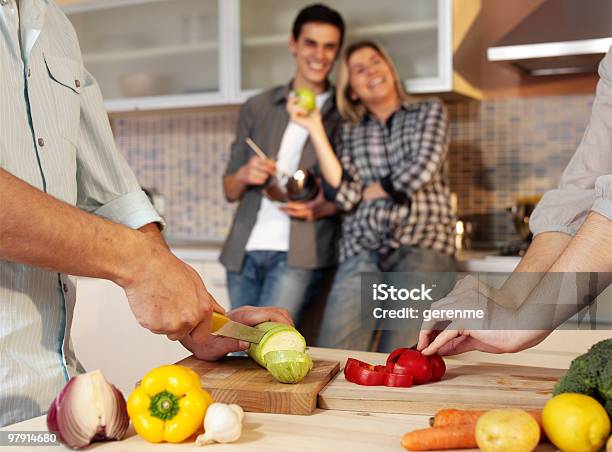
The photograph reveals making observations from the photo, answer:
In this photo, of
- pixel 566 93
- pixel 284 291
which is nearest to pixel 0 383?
pixel 284 291

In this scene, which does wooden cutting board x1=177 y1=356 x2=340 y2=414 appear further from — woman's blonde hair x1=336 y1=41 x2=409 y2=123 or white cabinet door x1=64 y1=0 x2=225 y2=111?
white cabinet door x1=64 y1=0 x2=225 y2=111

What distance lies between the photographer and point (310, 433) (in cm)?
87

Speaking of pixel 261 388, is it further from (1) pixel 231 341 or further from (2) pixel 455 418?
(2) pixel 455 418

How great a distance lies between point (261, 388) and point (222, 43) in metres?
2.09

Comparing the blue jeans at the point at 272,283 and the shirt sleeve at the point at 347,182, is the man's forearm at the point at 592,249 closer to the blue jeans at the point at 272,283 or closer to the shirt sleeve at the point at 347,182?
the shirt sleeve at the point at 347,182

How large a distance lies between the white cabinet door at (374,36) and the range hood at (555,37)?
0.63 ft

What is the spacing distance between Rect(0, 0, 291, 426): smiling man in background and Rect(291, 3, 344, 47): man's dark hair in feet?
4.42

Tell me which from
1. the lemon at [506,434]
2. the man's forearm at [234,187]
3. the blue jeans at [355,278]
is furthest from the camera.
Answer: the man's forearm at [234,187]

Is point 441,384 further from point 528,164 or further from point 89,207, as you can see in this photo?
point 528,164

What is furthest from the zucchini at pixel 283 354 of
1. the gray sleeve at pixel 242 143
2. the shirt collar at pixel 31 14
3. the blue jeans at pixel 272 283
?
the gray sleeve at pixel 242 143

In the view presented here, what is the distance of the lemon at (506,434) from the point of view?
0.74 meters

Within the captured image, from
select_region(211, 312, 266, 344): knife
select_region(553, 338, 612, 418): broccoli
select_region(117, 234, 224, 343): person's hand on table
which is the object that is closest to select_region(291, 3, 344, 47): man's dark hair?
select_region(211, 312, 266, 344): knife

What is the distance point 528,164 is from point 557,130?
0.15 meters

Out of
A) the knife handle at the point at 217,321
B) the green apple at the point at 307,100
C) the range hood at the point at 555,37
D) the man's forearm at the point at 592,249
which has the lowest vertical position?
the knife handle at the point at 217,321
